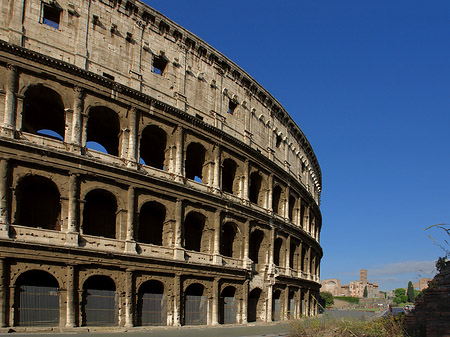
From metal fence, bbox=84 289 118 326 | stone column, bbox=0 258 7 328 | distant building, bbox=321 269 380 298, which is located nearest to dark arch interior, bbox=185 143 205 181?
metal fence, bbox=84 289 118 326

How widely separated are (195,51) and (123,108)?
6.95m

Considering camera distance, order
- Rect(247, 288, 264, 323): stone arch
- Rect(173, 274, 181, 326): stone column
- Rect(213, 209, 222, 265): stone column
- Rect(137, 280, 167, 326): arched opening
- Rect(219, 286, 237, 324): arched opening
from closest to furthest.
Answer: Rect(137, 280, 167, 326): arched opening < Rect(173, 274, 181, 326): stone column < Rect(213, 209, 222, 265): stone column < Rect(219, 286, 237, 324): arched opening < Rect(247, 288, 264, 323): stone arch

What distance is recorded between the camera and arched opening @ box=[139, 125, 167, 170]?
79.8 feet

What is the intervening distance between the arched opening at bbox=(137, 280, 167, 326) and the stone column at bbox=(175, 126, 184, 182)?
5.61 m

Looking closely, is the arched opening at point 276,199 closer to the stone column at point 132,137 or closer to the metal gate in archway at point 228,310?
the metal gate in archway at point 228,310

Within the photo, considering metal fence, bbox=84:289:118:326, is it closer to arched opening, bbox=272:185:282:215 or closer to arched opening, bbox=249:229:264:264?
arched opening, bbox=249:229:264:264

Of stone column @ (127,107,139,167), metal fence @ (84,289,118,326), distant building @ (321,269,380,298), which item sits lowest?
distant building @ (321,269,380,298)

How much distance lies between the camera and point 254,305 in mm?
29062

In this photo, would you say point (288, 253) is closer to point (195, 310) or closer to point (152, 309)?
point (195, 310)

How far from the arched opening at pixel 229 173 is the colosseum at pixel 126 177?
0.34 feet

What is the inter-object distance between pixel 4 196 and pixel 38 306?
4.55m

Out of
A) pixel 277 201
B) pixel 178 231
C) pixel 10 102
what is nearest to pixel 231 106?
pixel 277 201

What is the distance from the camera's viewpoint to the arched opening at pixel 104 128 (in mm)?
22172

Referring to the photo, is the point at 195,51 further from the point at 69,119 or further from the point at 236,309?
the point at 236,309
